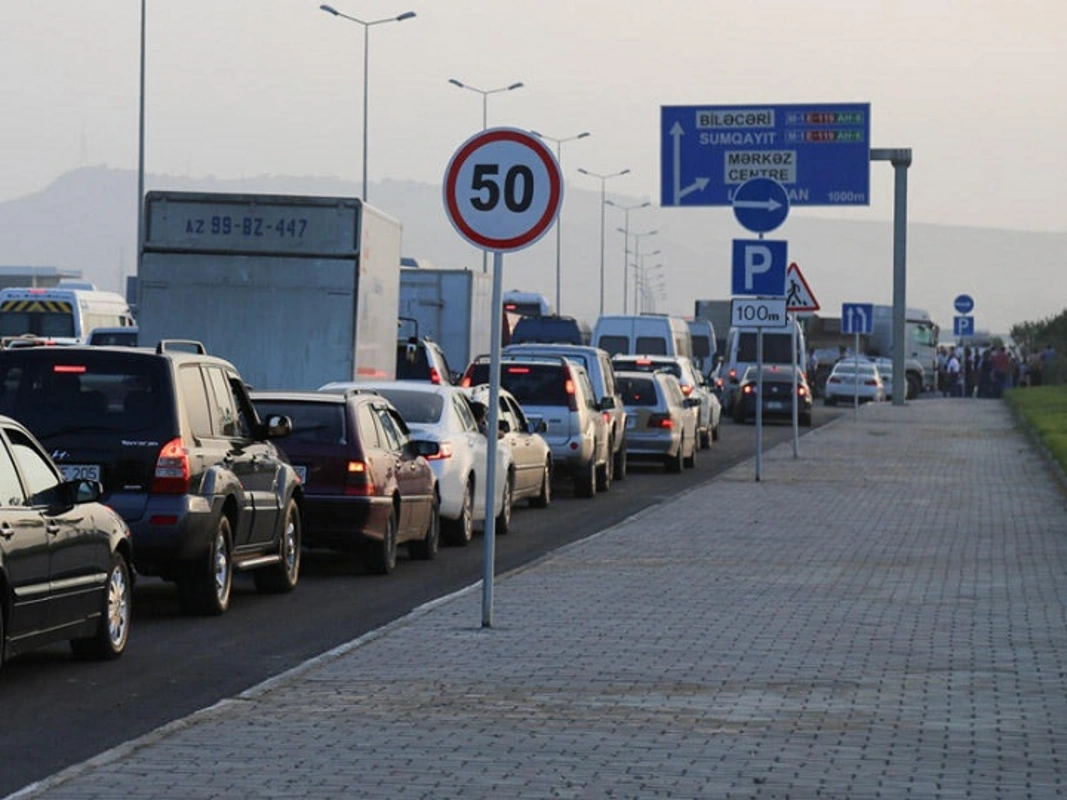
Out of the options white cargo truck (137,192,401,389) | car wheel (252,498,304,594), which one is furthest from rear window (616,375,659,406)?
car wheel (252,498,304,594)

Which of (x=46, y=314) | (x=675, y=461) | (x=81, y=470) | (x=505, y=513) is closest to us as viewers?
(x=81, y=470)

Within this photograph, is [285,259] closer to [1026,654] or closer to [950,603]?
[950,603]

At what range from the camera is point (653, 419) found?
35.7m

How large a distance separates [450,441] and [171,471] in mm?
6779

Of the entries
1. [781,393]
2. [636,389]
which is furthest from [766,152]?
[636,389]

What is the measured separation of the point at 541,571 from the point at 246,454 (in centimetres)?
295

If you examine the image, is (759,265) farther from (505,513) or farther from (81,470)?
(81,470)

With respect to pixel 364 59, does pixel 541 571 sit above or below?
below

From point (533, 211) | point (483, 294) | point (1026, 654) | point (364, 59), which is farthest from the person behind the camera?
point (364, 59)

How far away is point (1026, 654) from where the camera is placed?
13.1 m

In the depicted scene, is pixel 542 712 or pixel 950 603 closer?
pixel 542 712

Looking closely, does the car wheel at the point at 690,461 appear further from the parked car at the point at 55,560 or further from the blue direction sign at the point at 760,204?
the parked car at the point at 55,560

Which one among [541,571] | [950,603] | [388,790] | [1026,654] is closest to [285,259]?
[541,571]

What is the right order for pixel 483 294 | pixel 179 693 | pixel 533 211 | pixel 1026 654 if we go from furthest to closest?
pixel 483 294 < pixel 533 211 < pixel 1026 654 < pixel 179 693
